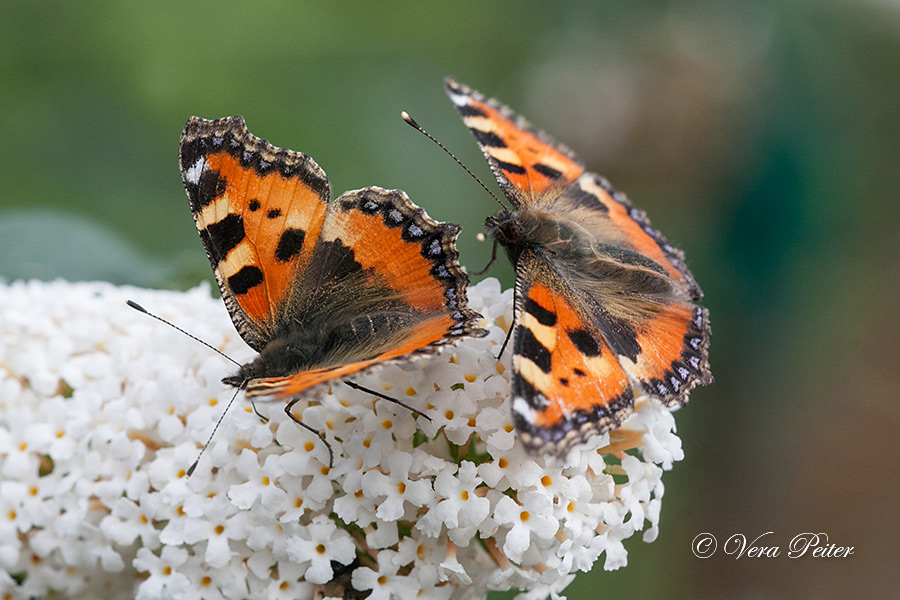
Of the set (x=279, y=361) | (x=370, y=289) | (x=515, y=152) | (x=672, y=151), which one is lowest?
(x=279, y=361)

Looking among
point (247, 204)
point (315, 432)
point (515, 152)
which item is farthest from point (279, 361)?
point (515, 152)

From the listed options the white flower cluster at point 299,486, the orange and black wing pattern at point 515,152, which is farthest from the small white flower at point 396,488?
the orange and black wing pattern at point 515,152

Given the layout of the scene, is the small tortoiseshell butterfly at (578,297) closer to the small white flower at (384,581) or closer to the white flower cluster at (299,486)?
the white flower cluster at (299,486)

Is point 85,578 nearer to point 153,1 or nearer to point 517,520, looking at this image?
point 517,520

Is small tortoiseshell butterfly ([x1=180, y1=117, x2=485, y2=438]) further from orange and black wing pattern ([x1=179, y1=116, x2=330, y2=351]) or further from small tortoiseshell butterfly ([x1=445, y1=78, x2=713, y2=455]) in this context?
small tortoiseshell butterfly ([x1=445, y1=78, x2=713, y2=455])

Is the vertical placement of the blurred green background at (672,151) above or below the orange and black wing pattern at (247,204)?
above

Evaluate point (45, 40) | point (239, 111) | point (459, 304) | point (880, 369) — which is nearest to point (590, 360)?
point (459, 304)

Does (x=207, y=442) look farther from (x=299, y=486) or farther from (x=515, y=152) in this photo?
(x=515, y=152)
